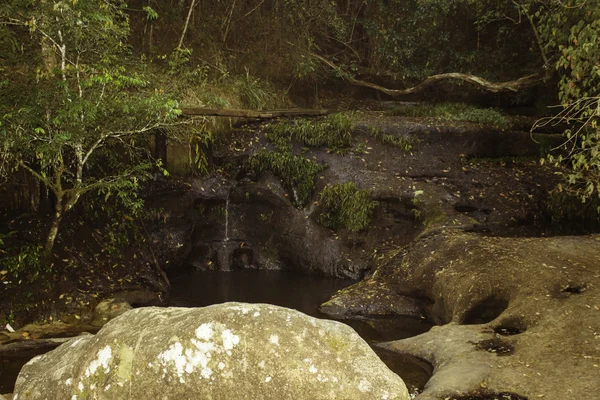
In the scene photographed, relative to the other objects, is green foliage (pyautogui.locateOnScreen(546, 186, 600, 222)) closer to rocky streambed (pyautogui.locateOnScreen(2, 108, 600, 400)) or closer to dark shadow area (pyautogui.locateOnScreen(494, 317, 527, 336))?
rocky streambed (pyautogui.locateOnScreen(2, 108, 600, 400))

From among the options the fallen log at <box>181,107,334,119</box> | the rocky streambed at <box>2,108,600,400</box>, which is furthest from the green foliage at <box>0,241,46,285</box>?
the fallen log at <box>181,107,334,119</box>

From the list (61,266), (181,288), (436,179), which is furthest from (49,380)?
(436,179)

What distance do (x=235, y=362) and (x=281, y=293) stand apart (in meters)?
7.68

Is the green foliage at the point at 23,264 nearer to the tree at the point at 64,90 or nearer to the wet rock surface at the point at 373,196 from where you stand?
the tree at the point at 64,90

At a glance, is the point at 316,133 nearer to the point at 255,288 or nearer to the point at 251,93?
the point at 251,93

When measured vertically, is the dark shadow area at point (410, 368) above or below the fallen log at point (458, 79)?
below

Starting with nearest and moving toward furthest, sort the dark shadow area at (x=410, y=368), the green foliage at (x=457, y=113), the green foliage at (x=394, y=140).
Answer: the dark shadow area at (x=410, y=368)
the green foliage at (x=394, y=140)
the green foliage at (x=457, y=113)

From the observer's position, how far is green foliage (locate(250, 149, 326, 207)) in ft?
45.5

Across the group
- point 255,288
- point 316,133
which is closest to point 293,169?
point 316,133

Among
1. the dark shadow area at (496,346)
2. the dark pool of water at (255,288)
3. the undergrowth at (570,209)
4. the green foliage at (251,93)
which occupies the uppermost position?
the green foliage at (251,93)

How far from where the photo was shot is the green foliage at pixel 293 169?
13.9 meters

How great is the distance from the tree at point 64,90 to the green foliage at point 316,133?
513 cm

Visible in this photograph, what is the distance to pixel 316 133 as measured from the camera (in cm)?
1464

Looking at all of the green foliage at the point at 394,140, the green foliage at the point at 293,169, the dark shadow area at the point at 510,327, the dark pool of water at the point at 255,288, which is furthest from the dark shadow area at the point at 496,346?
the green foliage at the point at 394,140
